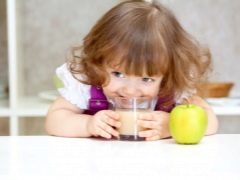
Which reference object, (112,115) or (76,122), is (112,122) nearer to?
(112,115)

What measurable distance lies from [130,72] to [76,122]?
150 mm

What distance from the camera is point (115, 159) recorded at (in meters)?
0.71

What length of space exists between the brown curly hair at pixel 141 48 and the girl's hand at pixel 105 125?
87 mm

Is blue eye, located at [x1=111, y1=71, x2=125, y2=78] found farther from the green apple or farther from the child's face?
the green apple

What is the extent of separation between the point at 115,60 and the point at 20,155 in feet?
1.02

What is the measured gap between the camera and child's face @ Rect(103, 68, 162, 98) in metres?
0.98

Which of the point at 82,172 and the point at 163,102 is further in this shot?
the point at 163,102

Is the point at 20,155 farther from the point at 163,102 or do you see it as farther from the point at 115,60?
the point at 163,102

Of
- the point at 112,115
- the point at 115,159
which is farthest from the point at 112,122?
the point at 115,159

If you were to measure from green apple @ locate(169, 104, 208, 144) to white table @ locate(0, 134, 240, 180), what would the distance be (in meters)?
0.02

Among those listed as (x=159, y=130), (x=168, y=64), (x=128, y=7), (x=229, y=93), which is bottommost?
(x=229, y=93)

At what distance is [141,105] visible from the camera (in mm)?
952

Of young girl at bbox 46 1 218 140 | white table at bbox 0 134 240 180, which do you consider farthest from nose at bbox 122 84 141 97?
white table at bbox 0 134 240 180

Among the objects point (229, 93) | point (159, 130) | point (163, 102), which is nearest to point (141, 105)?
point (159, 130)
